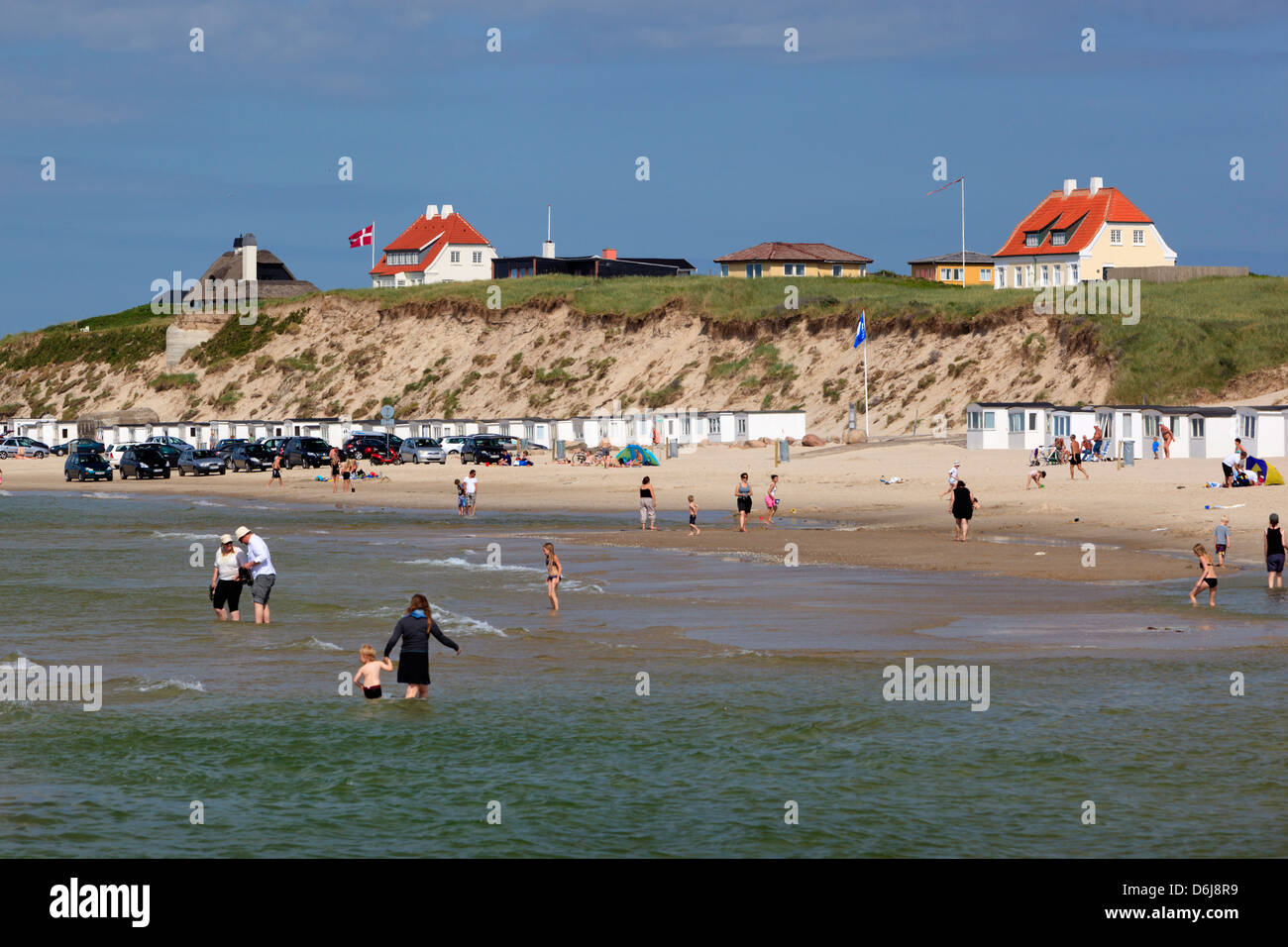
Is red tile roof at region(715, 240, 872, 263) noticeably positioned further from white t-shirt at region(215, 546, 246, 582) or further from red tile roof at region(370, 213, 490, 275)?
white t-shirt at region(215, 546, 246, 582)

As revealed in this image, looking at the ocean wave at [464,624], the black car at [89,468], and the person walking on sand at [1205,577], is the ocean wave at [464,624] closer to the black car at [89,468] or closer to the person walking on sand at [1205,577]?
the person walking on sand at [1205,577]

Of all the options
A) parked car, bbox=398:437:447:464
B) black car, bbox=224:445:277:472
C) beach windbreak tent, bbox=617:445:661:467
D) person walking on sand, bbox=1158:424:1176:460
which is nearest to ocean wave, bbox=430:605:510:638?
person walking on sand, bbox=1158:424:1176:460

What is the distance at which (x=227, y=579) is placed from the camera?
24516 mm

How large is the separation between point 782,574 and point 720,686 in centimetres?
1095

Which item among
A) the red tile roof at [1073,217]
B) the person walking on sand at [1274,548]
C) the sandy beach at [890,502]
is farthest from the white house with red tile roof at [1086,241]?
the person walking on sand at [1274,548]

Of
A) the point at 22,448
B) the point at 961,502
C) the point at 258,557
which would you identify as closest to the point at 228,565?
the point at 258,557

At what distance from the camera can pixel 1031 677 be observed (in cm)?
1998

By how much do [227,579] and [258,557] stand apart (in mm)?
1256

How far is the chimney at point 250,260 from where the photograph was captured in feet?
488

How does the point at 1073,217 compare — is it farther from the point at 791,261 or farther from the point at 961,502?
the point at 961,502

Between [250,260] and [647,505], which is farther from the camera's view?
[250,260]

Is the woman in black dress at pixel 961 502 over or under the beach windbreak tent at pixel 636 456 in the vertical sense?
under

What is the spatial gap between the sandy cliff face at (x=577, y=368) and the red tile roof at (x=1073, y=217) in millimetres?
21527
